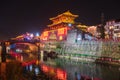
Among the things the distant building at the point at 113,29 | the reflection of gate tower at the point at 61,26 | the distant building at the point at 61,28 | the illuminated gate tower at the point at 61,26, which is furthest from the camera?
the reflection of gate tower at the point at 61,26

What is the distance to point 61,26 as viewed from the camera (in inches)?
3516

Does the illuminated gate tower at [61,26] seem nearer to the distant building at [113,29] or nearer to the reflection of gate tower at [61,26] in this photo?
the reflection of gate tower at [61,26]

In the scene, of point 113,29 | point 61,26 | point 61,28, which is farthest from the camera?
point 61,26

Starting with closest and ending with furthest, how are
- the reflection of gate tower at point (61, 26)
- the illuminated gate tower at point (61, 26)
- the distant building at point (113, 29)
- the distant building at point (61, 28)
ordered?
the distant building at point (113, 29) → the distant building at point (61, 28) → the illuminated gate tower at point (61, 26) → the reflection of gate tower at point (61, 26)

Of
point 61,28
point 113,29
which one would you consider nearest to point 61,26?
point 61,28

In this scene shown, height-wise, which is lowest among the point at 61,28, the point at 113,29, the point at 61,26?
the point at 113,29

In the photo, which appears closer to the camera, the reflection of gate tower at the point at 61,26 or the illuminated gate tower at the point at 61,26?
the illuminated gate tower at the point at 61,26

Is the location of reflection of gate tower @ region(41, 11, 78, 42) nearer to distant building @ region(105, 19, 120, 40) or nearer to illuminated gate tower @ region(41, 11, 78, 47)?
illuminated gate tower @ region(41, 11, 78, 47)

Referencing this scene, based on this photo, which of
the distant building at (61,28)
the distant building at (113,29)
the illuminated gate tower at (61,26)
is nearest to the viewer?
the distant building at (113,29)

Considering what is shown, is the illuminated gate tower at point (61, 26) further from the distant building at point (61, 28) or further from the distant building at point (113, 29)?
the distant building at point (113, 29)

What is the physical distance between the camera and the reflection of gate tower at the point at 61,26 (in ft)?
284

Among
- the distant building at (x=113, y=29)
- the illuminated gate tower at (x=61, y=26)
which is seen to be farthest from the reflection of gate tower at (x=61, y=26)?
the distant building at (x=113, y=29)

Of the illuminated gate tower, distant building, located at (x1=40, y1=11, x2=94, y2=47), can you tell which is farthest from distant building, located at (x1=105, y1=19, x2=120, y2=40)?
the illuminated gate tower

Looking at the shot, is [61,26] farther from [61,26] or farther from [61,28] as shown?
[61,28]
